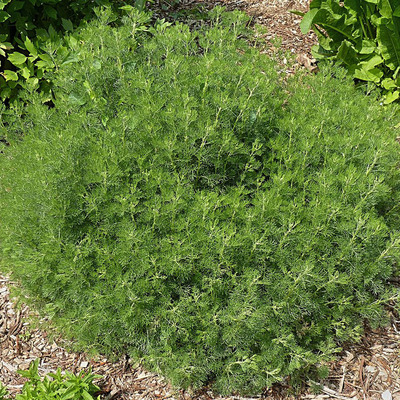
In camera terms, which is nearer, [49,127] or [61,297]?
[61,297]

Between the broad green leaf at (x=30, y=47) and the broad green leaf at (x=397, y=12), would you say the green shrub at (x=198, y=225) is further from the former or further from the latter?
the broad green leaf at (x=397, y=12)

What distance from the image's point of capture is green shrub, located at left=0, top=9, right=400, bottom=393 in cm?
251

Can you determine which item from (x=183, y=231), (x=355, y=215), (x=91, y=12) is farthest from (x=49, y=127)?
(x=355, y=215)

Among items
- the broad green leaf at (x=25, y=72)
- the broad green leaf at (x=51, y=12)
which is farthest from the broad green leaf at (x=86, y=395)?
the broad green leaf at (x=51, y=12)

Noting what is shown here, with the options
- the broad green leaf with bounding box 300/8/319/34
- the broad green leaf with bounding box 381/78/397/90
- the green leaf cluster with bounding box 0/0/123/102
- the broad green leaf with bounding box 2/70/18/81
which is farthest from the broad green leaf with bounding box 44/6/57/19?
the broad green leaf with bounding box 381/78/397/90

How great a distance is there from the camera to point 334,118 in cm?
304

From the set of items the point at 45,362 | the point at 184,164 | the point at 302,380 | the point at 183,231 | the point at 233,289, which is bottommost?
the point at 45,362

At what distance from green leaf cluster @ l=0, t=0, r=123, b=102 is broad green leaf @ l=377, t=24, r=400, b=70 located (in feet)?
8.89

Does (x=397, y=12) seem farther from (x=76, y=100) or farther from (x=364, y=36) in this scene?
(x=76, y=100)

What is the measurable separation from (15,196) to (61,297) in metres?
0.69

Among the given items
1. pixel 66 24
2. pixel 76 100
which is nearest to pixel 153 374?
pixel 76 100

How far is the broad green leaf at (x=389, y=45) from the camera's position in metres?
4.41

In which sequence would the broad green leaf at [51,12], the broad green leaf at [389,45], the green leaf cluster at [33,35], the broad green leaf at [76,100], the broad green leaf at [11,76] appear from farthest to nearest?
the broad green leaf at [389,45] → the broad green leaf at [51,12] → the broad green leaf at [11,76] → the green leaf cluster at [33,35] → the broad green leaf at [76,100]

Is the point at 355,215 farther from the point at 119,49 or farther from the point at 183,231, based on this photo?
the point at 119,49
